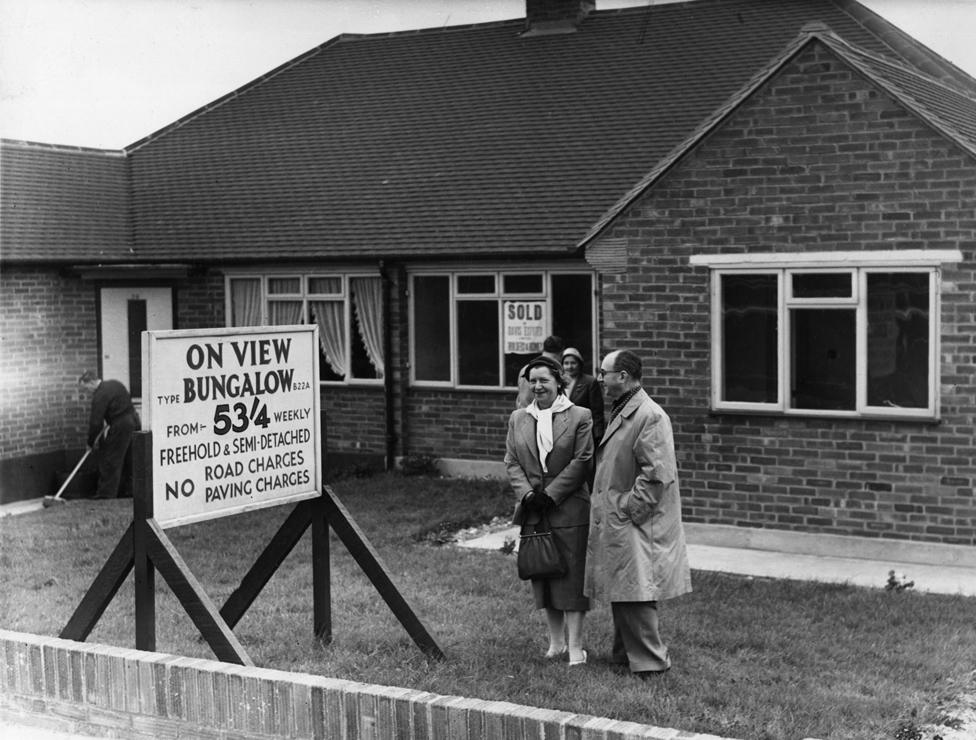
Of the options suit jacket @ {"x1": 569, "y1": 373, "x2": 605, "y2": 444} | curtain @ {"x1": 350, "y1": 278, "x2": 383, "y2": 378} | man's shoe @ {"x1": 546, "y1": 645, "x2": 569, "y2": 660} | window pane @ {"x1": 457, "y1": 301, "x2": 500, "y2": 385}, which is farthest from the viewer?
curtain @ {"x1": 350, "y1": 278, "x2": 383, "y2": 378}

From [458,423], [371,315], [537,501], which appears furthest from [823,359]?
[371,315]

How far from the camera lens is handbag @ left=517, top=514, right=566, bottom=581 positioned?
797cm

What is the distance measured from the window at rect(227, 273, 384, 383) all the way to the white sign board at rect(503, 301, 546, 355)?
6.50 feet

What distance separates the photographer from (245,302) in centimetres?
1925

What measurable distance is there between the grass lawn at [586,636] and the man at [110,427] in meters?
3.84

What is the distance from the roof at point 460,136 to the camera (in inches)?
701

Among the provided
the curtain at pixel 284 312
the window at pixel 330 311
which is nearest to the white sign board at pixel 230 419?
the window at pixel 330 311

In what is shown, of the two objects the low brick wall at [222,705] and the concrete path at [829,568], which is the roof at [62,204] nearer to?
the concrete path at [829,568]

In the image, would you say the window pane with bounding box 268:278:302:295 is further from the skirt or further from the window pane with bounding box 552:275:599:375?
the skirt

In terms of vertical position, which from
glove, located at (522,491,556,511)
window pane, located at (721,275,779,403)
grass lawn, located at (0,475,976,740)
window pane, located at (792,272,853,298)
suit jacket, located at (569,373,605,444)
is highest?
window pane, located at (792,272,853,298)

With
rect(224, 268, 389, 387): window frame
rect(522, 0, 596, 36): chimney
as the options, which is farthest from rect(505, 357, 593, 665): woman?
rect(522, 0, 596, 36): chimney

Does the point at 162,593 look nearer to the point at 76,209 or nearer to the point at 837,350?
the point at 837,350

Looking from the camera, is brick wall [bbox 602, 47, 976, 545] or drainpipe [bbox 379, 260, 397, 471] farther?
drainpipe [bbox 379, 260, 397, 471]

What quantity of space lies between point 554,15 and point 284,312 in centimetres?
683
